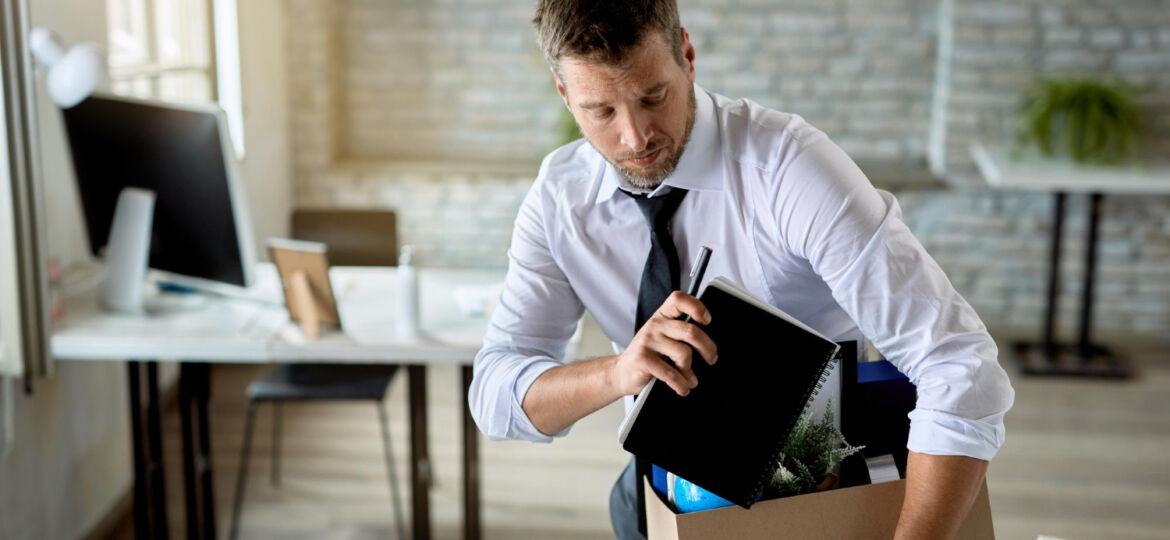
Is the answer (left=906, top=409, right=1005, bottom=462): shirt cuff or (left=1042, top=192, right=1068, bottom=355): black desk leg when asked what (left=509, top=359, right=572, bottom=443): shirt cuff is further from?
(left=1042, top=192, right=1068, bottom=355): black desk leg

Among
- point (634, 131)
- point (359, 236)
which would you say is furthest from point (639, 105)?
point (359, 236)

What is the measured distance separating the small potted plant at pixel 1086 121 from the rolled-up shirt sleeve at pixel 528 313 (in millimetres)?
3468

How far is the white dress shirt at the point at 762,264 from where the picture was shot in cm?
112

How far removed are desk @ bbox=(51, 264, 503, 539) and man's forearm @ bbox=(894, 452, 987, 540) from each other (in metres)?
1.49

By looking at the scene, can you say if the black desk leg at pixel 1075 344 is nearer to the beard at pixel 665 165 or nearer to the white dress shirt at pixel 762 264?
the white dress shirt at pixel 762 264

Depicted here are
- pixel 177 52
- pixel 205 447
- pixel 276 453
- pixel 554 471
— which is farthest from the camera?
pixel 177 52

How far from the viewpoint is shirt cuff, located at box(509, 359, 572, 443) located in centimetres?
133

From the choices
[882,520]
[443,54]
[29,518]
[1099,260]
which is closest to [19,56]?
[29,518]

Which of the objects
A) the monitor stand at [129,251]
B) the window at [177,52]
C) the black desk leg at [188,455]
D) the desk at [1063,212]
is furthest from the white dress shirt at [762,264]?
the desk at [1063,212]

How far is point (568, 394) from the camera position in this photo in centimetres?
127

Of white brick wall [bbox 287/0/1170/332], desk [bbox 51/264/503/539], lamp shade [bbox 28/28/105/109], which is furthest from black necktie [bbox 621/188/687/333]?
white brick wall [bbox 287/0/1170/332]

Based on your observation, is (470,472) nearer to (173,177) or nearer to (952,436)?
(173,177)

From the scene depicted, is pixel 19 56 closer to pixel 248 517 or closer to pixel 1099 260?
pixel 248 517

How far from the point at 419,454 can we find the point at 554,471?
2.99 feet
